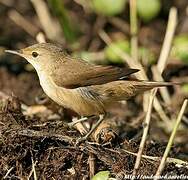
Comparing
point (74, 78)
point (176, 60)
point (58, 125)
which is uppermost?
point (176, 60)

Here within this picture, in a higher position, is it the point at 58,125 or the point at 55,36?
the point at 55,36

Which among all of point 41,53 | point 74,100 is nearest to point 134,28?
point 41,53

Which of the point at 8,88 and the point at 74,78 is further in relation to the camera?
the point at 8,88

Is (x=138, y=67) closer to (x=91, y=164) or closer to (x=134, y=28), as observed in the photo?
(x=134, y=28)

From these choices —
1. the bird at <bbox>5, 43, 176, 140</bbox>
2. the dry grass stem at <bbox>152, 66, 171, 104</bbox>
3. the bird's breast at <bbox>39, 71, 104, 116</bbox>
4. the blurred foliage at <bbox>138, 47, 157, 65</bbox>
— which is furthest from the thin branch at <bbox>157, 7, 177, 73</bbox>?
the bird's breast at <bbox>39, 71, 104, 116</bbox>

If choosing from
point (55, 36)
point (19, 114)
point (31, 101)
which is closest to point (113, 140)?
point (19, 114)

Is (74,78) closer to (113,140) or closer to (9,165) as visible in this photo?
(113,140)

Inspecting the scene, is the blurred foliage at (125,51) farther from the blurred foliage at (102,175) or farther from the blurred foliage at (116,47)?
the blurred foliage at (102,175)

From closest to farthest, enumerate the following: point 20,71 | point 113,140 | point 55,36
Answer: point 113,140, point 20,71, point 55,36

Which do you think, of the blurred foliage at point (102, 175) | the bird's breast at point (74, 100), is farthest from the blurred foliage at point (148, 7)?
the blurred foliage at point (102, 175)
